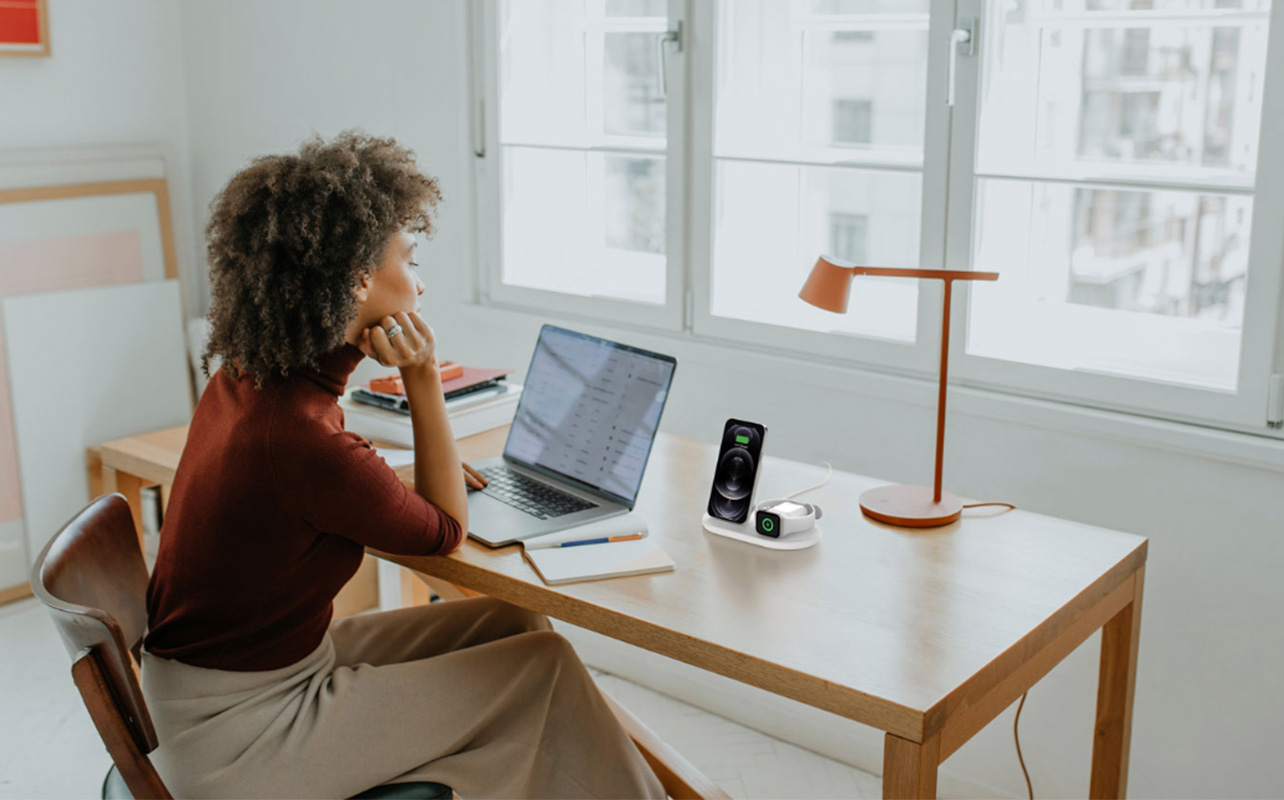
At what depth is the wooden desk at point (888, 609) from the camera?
1414mm

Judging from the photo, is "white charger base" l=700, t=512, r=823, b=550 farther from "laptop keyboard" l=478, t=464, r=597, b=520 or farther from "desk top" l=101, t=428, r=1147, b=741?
"laptop keyboard" l=478, t=464, r=597, b=520

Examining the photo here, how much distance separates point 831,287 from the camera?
186 cm

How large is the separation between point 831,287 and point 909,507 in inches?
14.0

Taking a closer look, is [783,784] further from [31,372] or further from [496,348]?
[31,372]

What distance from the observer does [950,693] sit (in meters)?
1.38

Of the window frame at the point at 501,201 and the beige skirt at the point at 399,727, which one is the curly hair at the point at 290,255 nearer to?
the beige skirt at the point at 399,727

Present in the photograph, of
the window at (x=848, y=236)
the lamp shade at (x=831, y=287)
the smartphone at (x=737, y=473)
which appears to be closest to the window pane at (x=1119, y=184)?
the window at (x=848, y=236)

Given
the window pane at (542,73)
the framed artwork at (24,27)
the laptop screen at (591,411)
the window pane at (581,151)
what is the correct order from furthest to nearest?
the framed artwork at (24,27) < the window pane at (542,73) < the window pane at (581,151) < the laptop screen at (591,411)

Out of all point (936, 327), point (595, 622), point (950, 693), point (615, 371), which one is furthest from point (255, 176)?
point (936, 327)

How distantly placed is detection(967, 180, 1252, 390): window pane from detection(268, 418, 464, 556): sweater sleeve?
120cm

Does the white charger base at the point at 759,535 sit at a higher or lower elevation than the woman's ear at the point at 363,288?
lower

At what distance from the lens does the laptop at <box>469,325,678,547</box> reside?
1912 millimetres

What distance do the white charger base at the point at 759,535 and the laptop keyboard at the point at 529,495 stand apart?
20cm

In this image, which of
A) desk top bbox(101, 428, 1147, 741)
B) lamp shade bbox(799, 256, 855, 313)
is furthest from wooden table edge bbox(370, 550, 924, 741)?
lamp shade bbox(799, 256, 855, 313)
